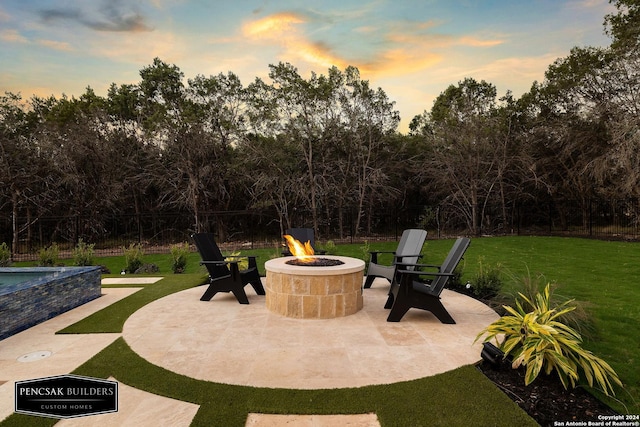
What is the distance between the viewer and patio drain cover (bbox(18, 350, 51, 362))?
3.45 meters

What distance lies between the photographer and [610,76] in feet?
45.9

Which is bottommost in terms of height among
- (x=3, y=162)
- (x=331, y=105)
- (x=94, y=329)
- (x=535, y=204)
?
(x=94, y=329)

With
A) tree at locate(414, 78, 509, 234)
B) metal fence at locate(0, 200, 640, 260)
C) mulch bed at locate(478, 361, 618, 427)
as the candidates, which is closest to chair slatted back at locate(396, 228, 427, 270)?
mulch bed at locate(478, 361, 618, 427)

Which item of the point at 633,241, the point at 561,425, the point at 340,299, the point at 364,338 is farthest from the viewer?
the point at 633,241

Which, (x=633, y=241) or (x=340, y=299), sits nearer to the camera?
(x=340, y=299)

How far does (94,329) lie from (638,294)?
7.88 m

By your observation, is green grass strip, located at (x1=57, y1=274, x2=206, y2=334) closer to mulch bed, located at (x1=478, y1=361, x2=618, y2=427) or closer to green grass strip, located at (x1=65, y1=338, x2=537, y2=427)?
green grass strip, located at (x1=65, y1=338, x2=537, y2=427)

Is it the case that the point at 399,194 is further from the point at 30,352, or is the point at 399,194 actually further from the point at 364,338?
the point at 30,352

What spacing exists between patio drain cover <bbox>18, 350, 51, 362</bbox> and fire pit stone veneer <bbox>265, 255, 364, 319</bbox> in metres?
2.52

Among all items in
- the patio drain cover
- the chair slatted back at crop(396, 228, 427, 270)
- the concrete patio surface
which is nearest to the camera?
the concrete patio surface

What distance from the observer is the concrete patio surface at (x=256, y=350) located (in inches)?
102

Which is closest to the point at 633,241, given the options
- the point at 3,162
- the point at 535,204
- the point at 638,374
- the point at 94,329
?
the point at 535,204

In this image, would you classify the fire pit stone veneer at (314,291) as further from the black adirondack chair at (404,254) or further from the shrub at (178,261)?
the shrub at (178,261)

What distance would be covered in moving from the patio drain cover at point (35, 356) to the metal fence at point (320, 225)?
9618 millimetres
